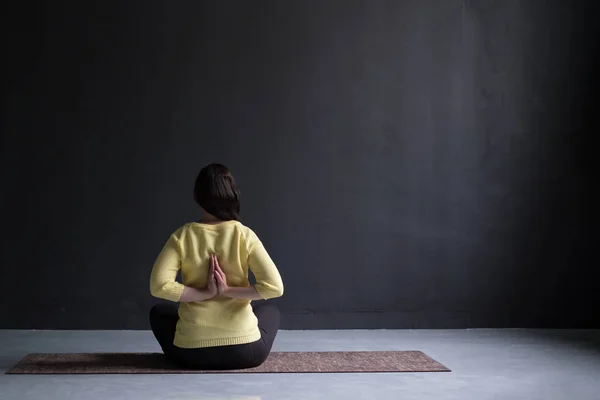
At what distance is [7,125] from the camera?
4.36m

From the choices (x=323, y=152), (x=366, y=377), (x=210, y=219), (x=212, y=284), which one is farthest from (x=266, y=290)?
(x=323, y=152)

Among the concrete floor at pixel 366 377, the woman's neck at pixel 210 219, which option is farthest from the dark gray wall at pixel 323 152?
the woman's neck at pixel 210 219

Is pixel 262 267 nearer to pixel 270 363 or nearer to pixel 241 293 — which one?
pixel 241 293

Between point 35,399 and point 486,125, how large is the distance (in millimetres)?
2830

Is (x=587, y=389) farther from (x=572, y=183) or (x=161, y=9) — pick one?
(x=161, y=9)


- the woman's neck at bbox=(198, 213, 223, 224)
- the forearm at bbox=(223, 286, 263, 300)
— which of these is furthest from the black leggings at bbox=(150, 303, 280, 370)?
the woman's neck at bbox=(198, 213, 223, 224)

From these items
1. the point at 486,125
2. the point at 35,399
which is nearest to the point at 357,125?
the point at 486,125

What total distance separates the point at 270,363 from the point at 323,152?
149 cm

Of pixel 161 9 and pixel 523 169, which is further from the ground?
pixel 161 9

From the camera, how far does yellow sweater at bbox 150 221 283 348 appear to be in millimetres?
3098

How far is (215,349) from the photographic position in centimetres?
312

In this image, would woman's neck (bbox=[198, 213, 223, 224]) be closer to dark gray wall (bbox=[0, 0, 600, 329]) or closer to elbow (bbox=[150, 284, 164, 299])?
elbow (bbox=[150, 284, 164, 299])

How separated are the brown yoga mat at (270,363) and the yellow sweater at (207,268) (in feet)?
0.51

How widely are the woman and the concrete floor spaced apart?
0.12 m
